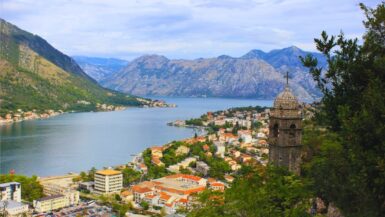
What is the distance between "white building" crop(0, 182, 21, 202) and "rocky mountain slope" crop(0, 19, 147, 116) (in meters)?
49.6

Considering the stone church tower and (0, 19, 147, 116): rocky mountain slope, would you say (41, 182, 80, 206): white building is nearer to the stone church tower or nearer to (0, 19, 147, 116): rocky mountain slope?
the stone church tower

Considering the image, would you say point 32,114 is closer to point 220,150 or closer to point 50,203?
point 220,150

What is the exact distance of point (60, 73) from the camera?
359 feet

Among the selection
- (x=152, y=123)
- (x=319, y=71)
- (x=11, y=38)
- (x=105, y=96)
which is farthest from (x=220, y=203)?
(x=11, y=38)

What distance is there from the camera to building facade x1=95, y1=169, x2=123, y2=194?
24.9 meters

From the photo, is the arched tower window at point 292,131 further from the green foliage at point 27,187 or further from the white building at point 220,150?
the white building at point 220,150

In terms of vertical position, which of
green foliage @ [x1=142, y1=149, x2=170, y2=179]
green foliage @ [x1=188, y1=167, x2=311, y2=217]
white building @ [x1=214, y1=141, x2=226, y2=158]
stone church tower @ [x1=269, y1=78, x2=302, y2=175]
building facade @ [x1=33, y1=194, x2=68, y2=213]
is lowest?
building facade @ [x1=33, y1=194, x2=68, y2=213]

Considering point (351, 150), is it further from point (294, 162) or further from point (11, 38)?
point (11, 38)

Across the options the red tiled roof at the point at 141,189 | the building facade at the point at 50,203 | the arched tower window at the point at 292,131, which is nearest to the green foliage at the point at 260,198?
the arched tower window at the point at 292,131

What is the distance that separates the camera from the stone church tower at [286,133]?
25.2 feet

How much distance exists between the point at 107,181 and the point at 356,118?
22.6 metres

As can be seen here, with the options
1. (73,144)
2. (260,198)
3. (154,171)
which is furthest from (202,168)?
(260,198)

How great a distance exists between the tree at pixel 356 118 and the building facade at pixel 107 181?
69.3 ft

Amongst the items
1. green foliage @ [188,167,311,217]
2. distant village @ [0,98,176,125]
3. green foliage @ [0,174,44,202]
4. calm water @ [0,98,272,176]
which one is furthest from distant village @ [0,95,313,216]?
distant village @ [0,98,176,125]
